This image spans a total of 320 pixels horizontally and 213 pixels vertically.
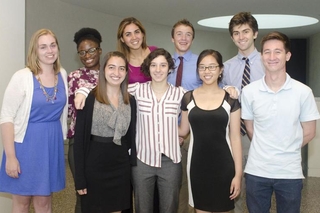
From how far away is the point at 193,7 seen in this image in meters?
8.46

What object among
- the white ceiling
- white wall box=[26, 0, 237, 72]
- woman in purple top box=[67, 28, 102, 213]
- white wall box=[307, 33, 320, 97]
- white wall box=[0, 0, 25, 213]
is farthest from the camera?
white wall box=[307, 33, 320, 97]

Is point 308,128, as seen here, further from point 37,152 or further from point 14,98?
point 14,98

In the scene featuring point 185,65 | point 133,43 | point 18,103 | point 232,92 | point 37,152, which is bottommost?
point 37,152

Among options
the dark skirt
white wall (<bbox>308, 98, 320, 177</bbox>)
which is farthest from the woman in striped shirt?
white wall (<bbox>308, 98, 320, 177</bbox>)

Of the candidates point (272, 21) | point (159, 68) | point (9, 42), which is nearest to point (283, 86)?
point (159, 68)

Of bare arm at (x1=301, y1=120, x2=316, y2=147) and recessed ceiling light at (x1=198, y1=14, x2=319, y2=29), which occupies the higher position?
recessed ceiling light at (x1=198, y1=14, x2=319, y2=29)

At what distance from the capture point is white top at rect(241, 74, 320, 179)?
7.67 feet

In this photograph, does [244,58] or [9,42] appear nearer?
[244,58]

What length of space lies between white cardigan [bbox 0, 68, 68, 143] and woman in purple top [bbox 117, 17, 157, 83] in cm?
81

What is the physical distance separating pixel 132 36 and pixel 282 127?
4.73ft

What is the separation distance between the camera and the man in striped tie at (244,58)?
2938 millimetres

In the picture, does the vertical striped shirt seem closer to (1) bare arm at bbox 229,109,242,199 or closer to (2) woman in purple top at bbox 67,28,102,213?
(1) bare arm at bbox 229,109,242,199

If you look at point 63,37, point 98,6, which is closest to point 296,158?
point 63,37

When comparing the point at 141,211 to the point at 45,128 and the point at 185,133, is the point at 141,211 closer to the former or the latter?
the point at 185,133
